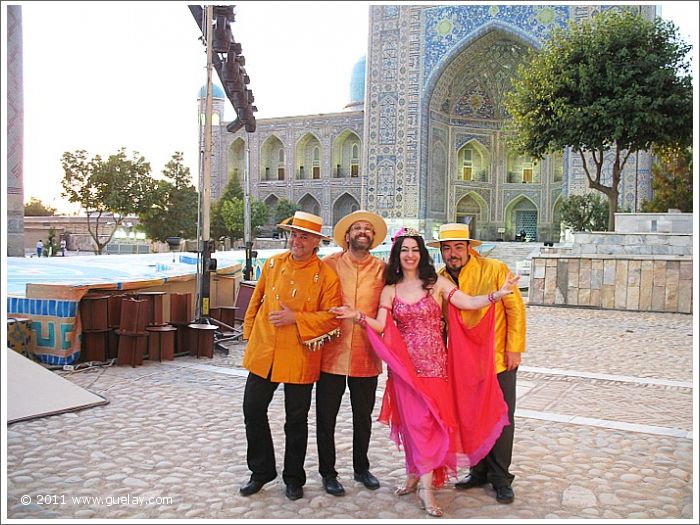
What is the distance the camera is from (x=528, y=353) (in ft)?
25.2

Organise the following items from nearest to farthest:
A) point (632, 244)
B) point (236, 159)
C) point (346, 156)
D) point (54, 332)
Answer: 1. point (54, 332)
2. point (632, 244)
3. point (346, 156)
4. point (236, 159)

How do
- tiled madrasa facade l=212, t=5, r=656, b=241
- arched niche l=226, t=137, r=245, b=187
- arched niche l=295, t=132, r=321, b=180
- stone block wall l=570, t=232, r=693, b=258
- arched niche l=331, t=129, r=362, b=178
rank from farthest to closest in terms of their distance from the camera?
arched niche l=226, t=137, r=245, b=187 < arched niche l=295, t=132, r=321, b=180 < arched niche l=331, t=129, r=362, b=178 < tiled madrasa facade l=212, t=5, r=656, b=241 < stone block wall l=570, t=232, r=693, b=258

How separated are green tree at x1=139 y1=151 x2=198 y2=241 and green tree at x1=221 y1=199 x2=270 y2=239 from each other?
2.58 m

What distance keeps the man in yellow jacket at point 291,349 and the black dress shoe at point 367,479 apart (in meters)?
0.30

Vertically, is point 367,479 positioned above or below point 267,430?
below

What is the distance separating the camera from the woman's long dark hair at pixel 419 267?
3.29m

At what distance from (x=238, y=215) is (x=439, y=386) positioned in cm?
2808

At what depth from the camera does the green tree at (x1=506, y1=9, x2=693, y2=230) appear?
15.0 metres

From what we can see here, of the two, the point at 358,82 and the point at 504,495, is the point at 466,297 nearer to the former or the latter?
the point at 504,495

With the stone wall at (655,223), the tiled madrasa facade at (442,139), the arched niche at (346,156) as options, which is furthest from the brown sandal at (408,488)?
the arched niche at (346,156)

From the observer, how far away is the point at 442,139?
95.8 ft

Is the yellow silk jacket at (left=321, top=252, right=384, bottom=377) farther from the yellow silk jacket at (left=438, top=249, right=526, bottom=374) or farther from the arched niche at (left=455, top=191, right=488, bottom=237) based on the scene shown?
the arched niche at (left=455, top=191, right=488, bottom=237)

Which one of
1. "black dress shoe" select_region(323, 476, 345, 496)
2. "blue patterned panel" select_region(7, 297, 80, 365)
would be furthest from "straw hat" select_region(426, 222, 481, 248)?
"blue patterned panel" select_region(7, 297, 80, 365)

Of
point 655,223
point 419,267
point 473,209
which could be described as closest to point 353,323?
point 419,267
